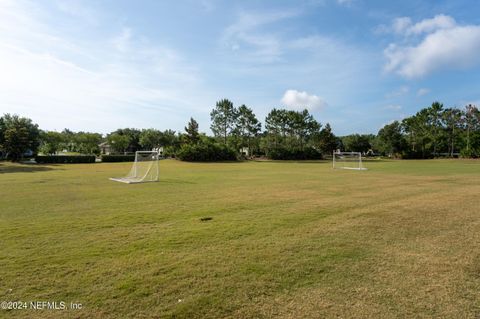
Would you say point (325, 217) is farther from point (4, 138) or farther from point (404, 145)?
point (404, 145)

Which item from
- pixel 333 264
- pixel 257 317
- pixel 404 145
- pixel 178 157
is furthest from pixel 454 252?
pixel 404 145

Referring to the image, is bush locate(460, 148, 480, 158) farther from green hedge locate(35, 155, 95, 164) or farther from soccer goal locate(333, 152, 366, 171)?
green hedge locate(35, 155, 95, 164)

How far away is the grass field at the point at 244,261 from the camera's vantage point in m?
3.35

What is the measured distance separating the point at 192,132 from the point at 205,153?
10.8m

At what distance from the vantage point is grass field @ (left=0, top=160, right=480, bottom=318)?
335 centimetres

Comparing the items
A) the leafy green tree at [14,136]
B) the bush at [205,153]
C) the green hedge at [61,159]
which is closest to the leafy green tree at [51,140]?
the leafy green tree at [14,136]

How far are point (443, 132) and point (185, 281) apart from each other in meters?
73.6

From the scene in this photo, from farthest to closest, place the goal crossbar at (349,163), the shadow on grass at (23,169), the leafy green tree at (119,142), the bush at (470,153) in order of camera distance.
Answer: the leafy green tree at (119,142) < the bush at (470,153) < the goal crossbar at (349,163) < the shadow on grass at (23,169)

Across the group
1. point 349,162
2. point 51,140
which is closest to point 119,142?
point 51,140

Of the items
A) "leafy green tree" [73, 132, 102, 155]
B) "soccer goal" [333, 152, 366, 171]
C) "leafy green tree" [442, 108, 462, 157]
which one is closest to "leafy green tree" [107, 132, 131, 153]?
"leafy green tree" [73, 132, 102, 155]

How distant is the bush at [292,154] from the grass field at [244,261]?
46.0m

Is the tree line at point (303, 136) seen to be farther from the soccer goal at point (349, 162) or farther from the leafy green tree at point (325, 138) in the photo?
the soccer goal at point (349, 162)

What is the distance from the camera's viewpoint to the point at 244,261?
4625 mm

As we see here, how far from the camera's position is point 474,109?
59.0 meters
